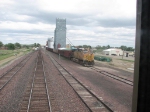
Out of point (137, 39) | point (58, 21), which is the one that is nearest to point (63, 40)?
point (58, 21)

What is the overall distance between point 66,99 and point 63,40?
170 feet

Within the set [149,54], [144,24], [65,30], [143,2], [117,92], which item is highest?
[65,30]

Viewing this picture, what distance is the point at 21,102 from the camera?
8797 mm

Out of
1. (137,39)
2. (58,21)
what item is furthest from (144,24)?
(58,21)

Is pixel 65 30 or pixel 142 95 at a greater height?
pixel 65 30

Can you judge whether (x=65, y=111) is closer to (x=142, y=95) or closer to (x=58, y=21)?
(x=142, y=95)

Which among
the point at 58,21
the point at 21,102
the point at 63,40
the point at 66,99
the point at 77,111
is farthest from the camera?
the point at 58,21

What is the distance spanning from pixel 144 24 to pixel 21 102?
8.09 meters

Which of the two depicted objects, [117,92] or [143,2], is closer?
[143,2]

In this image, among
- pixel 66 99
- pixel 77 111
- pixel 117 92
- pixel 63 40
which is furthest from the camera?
pixel 63 40

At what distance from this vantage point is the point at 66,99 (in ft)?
31.2

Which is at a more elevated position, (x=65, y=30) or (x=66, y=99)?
(x=65, y=30)

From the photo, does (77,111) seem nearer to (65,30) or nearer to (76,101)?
(76,101)

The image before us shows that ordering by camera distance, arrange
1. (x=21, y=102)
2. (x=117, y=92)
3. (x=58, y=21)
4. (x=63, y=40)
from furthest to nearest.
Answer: (x=58, y=21) < (x=63, y=40) < (x=117, y=92) < (x=21, y=102)
